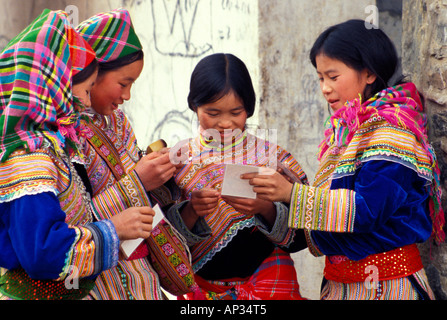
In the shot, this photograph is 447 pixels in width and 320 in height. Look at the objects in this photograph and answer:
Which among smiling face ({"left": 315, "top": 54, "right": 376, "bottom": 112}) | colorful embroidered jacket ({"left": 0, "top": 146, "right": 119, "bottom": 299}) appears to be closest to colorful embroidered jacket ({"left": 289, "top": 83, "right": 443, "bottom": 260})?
smiling face ({"left": 315, "top": 54, "right": 376, "bottom": 112})

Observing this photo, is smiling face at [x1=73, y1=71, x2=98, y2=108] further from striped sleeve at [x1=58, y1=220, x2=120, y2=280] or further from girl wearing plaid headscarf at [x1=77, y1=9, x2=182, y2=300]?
striped sleeve at [x1=58, y1=220, x2=120, y2=280]

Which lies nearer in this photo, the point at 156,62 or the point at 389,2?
the point at 389,2

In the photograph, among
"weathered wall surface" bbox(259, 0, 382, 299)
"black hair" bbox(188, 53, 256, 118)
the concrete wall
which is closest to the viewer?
the concrete wall

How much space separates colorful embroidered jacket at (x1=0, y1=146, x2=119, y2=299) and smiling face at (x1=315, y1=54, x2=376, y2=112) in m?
1.31

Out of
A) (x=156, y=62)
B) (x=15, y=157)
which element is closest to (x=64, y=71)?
(x=15, y=157)

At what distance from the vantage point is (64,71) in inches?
95.1

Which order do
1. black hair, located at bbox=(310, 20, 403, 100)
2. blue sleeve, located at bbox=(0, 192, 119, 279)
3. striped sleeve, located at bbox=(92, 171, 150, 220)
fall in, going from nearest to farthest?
blue sleeve, located at bbox=(0, 192, 119, 279), striped sleeve, located at bbox=(92, 171, 150, 220), black hair, located at bbox=(310, 20, 403, 100)

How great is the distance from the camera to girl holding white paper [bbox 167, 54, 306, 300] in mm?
3209

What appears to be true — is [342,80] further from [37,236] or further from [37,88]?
[37,236]

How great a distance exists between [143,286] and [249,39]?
240 centimetres

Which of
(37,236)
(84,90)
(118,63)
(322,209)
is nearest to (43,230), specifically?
(37,236)

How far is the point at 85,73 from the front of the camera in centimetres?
261

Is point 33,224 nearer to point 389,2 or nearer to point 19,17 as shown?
point 389,2

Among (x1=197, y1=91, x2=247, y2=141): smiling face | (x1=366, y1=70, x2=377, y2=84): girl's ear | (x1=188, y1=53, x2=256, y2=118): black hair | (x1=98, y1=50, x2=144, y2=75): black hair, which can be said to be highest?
(x1=98, y1=50, x2=144, y2=75): black hair
